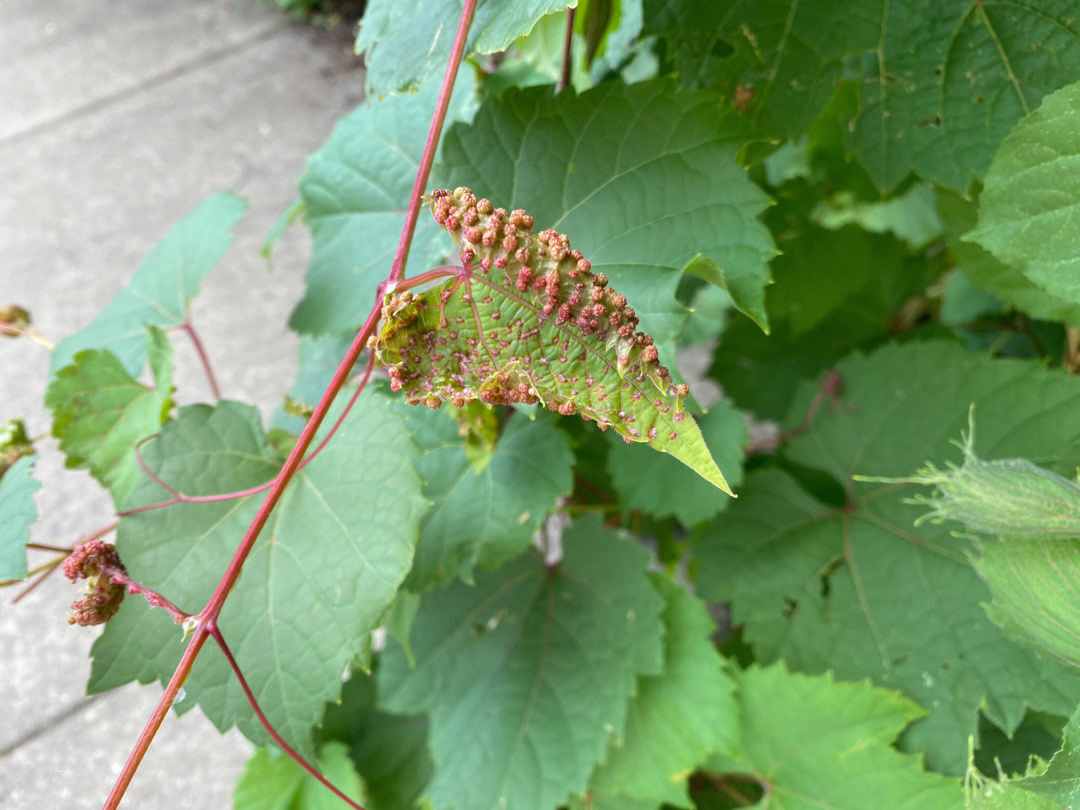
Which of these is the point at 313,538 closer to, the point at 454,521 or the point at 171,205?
the point at 454,521

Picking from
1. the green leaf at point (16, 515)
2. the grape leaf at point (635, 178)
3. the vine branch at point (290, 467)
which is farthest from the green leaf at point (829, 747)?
the green leaf at point (16, 515)

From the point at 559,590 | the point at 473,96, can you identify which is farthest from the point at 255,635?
the point at 473,96

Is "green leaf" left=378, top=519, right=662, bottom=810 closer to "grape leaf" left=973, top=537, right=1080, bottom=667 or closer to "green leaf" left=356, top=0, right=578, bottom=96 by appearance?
"grape leaf" left=973, top=537, right=1080, bottom=667

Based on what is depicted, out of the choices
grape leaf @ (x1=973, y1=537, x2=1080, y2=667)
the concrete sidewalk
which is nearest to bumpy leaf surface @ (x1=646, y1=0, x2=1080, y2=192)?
grape leaf @ (x1=973, y1=537, x2=1080, y2=667)

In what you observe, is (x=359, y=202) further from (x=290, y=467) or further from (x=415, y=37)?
(x=290, y=467)

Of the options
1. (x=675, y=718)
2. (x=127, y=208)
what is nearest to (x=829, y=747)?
(x=675, y=718)
